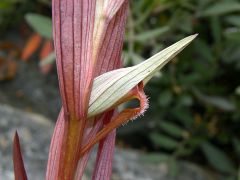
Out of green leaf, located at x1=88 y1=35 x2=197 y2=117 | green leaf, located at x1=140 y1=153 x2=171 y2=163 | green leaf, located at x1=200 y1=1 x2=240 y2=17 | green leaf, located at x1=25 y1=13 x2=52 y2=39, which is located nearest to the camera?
green leaf, located at x1=88 y1=35 x2=197 y2=117

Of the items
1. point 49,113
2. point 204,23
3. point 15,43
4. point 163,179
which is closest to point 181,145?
point 163,179

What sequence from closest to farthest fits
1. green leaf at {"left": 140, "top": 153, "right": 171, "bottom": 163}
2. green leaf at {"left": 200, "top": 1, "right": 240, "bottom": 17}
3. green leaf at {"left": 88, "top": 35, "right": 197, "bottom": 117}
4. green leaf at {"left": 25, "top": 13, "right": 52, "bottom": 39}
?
green leaf at {"left": 88, "top": 35, "right": 197, "bottom": 117}, green leaf at {"left": 200, "top": 1, "right": 240, "bottom": 17}, green leaf at {"left": 25, "top": 13, "right": 52, "bottom": 39}, green leaf at {"left": 140, "top": 153, "right": 171, "bottom": 163}

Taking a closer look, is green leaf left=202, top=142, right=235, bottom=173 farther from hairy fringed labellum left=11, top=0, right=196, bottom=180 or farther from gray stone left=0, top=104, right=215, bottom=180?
hairy fringed labellum left=11, top=0, right=196, bottom=180

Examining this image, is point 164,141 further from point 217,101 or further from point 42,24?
point 42,24

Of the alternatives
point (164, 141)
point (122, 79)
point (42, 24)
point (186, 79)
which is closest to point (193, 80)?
point (186, 79)

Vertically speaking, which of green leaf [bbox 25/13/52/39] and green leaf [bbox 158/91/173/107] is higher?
green leaf [bbox 25/13/52/39]

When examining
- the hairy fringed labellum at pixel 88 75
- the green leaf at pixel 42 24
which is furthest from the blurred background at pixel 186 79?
the hairy fringed labellum at pixel 88 75

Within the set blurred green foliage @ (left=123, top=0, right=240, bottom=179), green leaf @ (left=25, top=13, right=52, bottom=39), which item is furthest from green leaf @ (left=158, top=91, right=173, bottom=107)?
green leaf @ (left=25, top=13, right=52, bottom=39)

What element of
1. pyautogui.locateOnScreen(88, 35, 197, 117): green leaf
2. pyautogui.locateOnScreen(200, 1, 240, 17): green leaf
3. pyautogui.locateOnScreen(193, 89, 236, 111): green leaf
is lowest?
pyautogui.locateOnScreen(193, 89, 236, 111): green leaf

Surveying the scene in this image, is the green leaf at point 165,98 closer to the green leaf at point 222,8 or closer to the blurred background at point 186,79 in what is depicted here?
the blurred background at point 186,79
